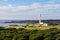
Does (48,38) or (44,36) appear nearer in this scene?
(48,38)

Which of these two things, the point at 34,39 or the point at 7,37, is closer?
the point at 34,39

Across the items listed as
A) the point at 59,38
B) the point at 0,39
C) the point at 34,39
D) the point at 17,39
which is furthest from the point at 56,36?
the point at 0,39

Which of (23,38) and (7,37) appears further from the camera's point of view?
(7,37)

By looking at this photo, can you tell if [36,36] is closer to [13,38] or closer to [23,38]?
[23,38]

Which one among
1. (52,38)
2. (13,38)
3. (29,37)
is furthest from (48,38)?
(13,38)

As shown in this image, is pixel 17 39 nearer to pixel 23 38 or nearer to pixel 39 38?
pixel 23 38

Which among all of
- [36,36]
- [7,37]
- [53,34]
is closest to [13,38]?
[7,37]

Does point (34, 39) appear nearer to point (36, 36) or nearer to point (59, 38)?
point (36, 36)
